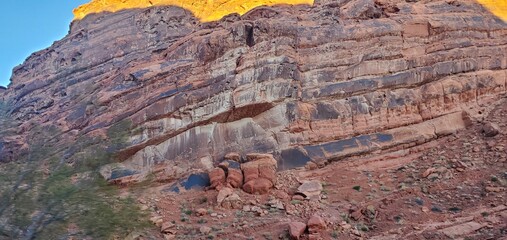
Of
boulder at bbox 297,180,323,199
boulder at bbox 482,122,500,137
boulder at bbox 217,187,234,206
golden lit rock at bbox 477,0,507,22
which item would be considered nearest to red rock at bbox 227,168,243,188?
boulder at bbox 217,187,234,206

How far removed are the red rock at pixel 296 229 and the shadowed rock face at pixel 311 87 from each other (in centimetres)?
509

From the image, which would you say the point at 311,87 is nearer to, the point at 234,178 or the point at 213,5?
the point at 234,178

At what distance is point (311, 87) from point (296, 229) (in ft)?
32.5

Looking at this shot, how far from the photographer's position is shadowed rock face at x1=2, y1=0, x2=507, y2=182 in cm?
2225

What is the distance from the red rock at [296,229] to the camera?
15672 millimetres

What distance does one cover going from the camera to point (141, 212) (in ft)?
60.7

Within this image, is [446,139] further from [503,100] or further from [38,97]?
[38,97]

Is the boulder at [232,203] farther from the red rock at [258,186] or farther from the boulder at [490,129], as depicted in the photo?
the boulder at [490,129]

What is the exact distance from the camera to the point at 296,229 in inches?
626

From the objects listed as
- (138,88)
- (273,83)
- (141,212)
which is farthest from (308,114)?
(138,88)

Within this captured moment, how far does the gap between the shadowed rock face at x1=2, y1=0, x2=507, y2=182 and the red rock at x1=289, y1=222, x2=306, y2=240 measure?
5.09 m

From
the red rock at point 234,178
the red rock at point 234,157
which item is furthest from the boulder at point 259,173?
the red rock at point 234,157

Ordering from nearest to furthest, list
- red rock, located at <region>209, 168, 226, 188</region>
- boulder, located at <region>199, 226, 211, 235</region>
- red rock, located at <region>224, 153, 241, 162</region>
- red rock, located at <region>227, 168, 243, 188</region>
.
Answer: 1. boulder, located at <region>199, 226, 211, 235</region>
2. red rock, located at <region>227, 168, 243, 188</region>
3. red rock, located at <region>209, 168, 226, 188</region>
4. red rock, located at <region>224, 153, 241, 162</region>

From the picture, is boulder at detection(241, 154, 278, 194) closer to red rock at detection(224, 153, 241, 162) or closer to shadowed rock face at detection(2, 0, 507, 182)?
red rock at detection(224, 153, 241, 162)
